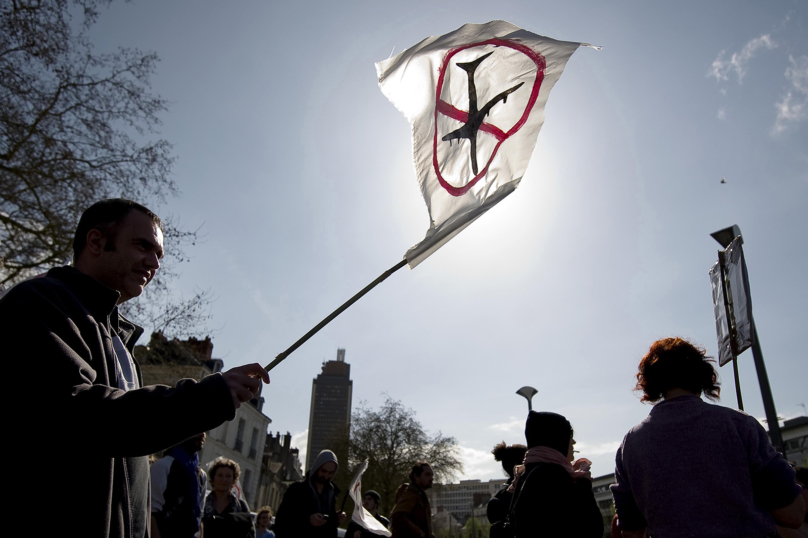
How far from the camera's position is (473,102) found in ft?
11.0

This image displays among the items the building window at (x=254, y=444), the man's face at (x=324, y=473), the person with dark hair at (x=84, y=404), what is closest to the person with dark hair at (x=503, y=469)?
the man's face at (x=324, y=473)

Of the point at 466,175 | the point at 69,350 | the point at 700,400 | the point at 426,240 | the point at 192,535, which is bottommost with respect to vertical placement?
the point at 192,535

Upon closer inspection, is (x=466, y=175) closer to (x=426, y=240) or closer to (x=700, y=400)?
(x=426, y=240)

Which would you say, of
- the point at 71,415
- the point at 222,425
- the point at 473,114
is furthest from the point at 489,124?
the point at 222,425

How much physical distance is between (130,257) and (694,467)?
233cm

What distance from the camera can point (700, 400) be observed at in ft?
7.87

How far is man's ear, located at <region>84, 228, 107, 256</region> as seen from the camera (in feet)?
6.07

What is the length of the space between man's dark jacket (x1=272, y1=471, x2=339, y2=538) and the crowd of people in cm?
130

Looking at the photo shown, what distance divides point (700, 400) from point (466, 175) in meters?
1.68

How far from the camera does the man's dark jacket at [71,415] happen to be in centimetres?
130

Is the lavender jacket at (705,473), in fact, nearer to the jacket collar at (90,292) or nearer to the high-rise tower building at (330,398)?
the jacket collar at (90,292)

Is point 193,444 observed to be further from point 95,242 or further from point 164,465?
point 95,242

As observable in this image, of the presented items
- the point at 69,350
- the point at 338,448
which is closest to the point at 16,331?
the point at 69,350

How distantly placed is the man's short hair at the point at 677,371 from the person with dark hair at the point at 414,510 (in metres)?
3.57
